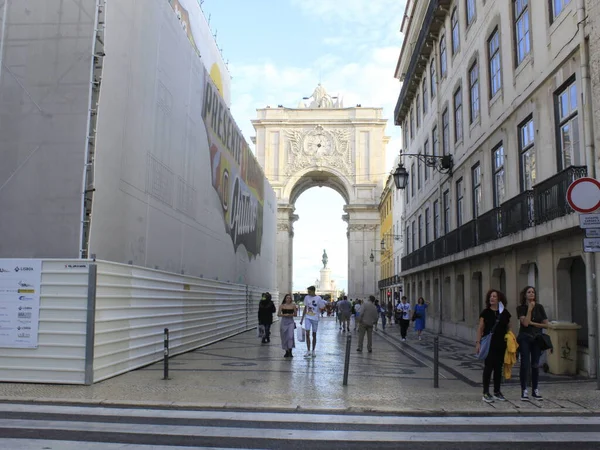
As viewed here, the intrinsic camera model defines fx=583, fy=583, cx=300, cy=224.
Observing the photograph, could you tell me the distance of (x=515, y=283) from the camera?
595 inches

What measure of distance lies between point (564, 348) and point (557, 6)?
7.20 m

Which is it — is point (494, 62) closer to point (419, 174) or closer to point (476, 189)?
point (476, 189)

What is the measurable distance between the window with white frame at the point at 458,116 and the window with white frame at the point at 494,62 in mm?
3979

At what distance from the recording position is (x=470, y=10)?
67.6 ft

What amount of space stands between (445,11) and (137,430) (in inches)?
881

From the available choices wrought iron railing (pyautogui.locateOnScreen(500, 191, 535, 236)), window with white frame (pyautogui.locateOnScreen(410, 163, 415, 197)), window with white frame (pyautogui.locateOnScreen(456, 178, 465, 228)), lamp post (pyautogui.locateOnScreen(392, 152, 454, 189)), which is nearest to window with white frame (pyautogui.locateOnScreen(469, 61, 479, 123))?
lamp post (pyautogui.locateOnScreen(392, 152, 454, 189))

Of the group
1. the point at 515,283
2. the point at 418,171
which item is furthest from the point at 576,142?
the point at 418,171

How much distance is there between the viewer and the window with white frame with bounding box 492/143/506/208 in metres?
16.7

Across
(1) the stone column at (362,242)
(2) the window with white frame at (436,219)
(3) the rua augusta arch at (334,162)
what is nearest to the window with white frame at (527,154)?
(2) the window with white frame at (436,219)

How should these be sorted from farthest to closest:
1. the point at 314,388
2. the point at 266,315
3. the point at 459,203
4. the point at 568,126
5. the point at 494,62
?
1. the point at 459,203
2. the point at 266,315
3. the point at 494,62
4. the point at 568,126
5. the point at 314,388

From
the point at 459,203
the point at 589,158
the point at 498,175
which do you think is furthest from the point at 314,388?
the point at 459,203

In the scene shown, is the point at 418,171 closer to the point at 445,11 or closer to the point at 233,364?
the point at 445,11

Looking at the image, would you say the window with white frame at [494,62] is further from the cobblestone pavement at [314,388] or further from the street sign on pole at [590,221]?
the street sign on pole at [590,221]

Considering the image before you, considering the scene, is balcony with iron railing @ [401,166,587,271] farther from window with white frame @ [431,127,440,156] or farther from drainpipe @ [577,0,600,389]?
window with white frame @ [431,127,440,156]
